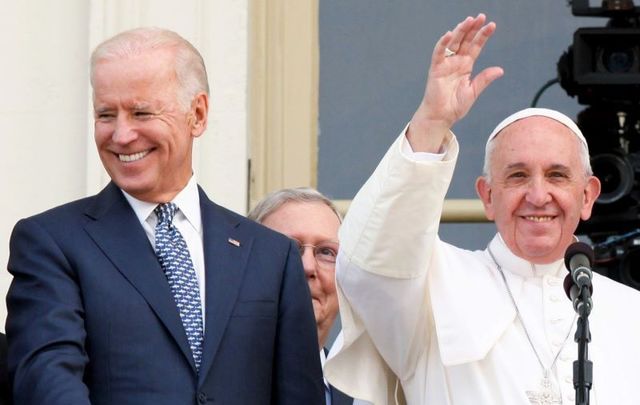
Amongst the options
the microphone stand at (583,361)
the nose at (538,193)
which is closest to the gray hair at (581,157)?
the nose at (538,193)

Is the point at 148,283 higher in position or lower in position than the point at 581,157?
lower

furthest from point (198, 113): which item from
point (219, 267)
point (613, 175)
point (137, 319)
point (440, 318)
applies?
point (613, 175)

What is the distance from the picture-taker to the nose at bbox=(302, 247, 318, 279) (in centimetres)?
555

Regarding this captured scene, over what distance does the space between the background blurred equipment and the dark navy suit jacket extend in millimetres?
1897

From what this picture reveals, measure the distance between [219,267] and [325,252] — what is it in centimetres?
94

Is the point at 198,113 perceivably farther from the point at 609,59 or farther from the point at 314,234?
the point at 609,59

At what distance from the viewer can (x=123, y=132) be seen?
4.66 meters

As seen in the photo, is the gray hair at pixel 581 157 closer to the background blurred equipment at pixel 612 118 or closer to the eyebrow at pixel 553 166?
the eyebrow at pixel 553 166

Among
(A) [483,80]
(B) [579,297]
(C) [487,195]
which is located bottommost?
(B) [579,297]

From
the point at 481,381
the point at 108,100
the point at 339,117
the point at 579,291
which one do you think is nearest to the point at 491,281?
the point at 481,381

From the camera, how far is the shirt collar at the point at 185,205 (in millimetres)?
4773

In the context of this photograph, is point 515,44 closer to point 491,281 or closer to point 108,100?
point 491,281

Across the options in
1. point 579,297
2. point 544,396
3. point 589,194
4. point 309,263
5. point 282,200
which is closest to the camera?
point 579,297

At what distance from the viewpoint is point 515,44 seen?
7137 millimetres
